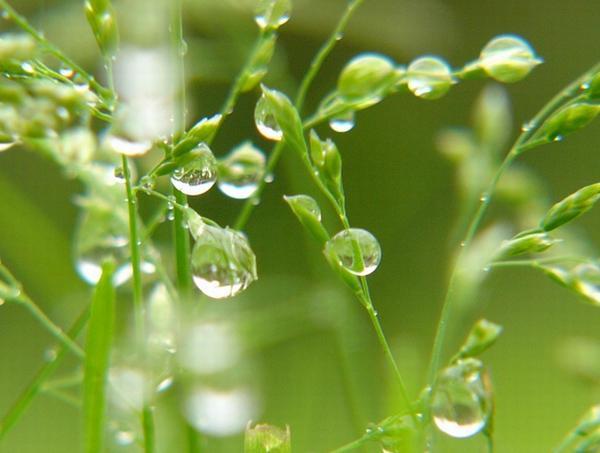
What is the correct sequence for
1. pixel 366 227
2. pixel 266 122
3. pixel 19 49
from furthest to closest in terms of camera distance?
pixel 366 227 → pixel 266 122 → pixel 19 49

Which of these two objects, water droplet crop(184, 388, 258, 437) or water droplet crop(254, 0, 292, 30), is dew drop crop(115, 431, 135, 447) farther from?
water droplet crop(254, 0, 292, 30)

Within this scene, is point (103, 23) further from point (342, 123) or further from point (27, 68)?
point (342, 123)

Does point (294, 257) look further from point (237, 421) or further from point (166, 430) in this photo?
point (237, 421)

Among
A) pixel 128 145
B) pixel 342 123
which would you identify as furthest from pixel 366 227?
pixel 128 145

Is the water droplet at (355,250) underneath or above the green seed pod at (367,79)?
underneath

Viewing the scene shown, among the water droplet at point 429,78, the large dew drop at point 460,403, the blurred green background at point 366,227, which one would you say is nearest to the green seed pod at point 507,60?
Result: the water droplet at point 429,78

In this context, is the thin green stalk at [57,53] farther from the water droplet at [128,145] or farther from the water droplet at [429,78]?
the water droplet at [429,78]
